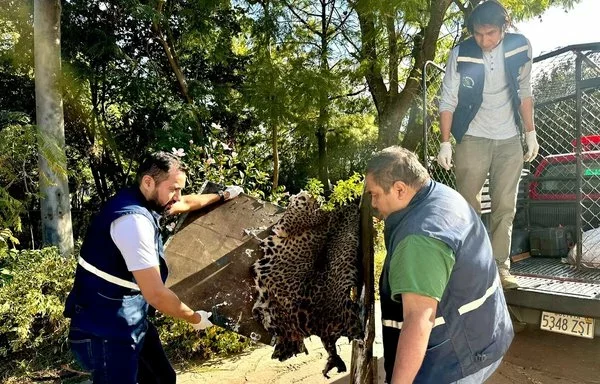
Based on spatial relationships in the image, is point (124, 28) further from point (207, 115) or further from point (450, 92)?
point (450, 92)

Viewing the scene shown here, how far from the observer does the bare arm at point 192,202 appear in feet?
9.64

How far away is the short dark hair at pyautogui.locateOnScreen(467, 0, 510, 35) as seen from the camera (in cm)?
334

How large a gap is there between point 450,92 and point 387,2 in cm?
520

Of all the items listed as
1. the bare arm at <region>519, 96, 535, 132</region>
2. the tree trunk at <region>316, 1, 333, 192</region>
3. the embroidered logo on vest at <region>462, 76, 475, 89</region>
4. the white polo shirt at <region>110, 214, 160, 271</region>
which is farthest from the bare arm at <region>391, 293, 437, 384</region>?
the tree trunk at <region>316, 1, 333, 192</region>

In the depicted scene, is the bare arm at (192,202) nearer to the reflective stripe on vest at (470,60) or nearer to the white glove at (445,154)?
the white glove at (445,154)

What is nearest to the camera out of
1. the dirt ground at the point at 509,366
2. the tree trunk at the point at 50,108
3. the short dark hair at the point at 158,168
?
the short dark hair at the point at 158,168

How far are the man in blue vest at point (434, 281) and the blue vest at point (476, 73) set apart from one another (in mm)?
1834

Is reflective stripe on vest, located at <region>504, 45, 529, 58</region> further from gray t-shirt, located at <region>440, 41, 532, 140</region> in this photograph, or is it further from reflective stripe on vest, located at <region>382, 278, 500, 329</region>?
reflective stripe on vest, located at <region>382, 278, 500, 329</region>

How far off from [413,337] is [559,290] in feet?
7.63

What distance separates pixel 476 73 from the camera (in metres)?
3.57

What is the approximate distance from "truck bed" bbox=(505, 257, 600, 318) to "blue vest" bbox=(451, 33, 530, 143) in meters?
1.21

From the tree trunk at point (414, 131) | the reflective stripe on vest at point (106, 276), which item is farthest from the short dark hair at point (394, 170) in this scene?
the tree trunk at point (414, 131)

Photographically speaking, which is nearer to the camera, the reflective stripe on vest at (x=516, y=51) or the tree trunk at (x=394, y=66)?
the reflective stripe on vest at (x=516, y=51)

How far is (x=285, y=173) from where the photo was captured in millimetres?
15750
